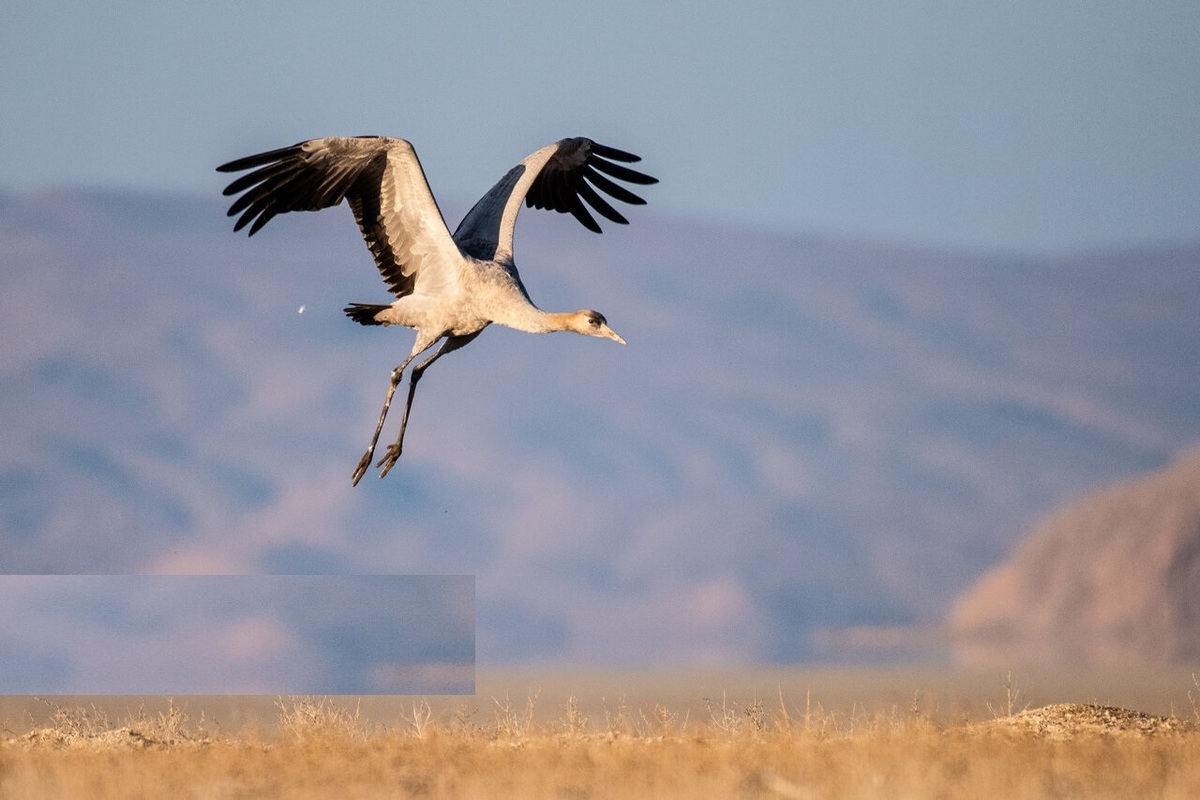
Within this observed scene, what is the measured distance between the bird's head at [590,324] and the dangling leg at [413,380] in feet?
3.60

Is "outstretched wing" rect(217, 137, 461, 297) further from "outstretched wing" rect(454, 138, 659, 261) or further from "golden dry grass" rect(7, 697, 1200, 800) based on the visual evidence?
"golden dry grass" rect(7, 697, 1200, 800)

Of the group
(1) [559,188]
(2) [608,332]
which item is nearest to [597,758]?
(2) [608,332]

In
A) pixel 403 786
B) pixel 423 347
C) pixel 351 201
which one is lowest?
pixel 403 786

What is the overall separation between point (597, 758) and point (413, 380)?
424 cm

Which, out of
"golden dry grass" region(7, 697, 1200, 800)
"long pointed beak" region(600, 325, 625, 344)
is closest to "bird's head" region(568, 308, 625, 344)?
"long pointed beak" region(600, 325, 625, 344)

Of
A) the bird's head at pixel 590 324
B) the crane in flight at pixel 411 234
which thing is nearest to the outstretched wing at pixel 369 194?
the crane in flight at pixel 411 234

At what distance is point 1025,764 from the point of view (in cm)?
870

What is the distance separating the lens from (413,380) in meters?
12.2

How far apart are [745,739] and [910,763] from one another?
135cm

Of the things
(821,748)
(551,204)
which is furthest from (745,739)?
(551,204)

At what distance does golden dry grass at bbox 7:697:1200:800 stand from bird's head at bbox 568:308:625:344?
2.78m

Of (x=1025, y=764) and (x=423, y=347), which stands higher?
(x=423, y=347)

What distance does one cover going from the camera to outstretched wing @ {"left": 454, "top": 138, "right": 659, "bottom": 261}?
12281 mm

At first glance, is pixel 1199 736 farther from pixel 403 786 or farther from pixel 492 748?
pixel 403 786
